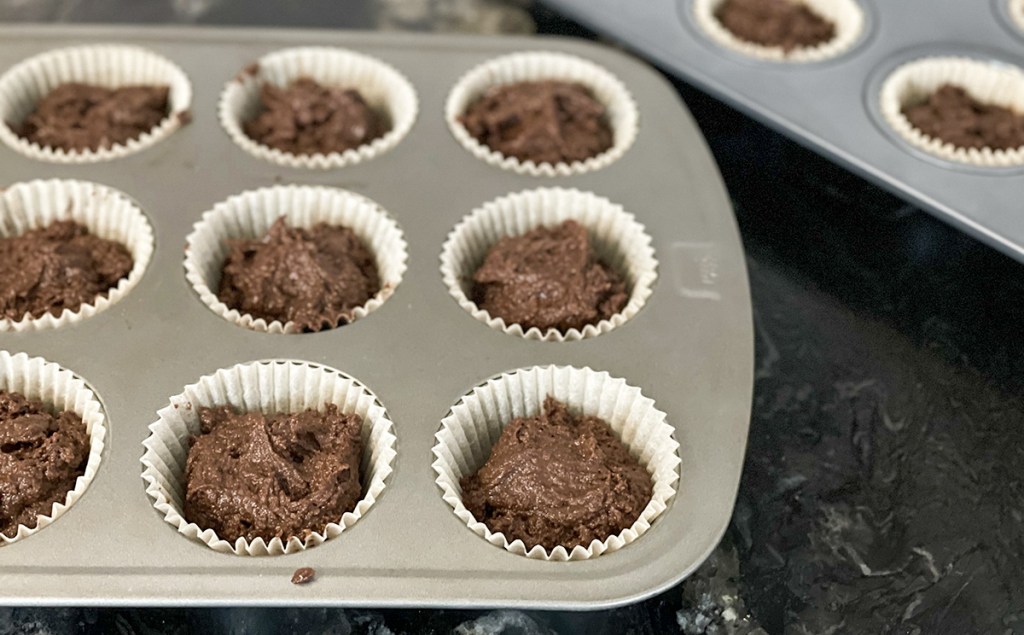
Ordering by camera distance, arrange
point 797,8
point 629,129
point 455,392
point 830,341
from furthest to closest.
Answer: point 797,8, point 629,129, point 830,341, point 455,392

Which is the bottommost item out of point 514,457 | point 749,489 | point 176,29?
point 749,489

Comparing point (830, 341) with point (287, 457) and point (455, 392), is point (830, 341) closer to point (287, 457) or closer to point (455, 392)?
point (455, 392)

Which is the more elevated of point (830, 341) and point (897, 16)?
point (897, 16)

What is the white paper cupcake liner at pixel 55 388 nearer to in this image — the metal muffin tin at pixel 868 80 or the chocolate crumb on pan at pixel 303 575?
the chocolate crumb on pan at pixel 303 575

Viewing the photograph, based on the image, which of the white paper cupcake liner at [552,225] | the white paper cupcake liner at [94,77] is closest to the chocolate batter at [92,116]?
→ the white paper cupcake liner at [94,77]

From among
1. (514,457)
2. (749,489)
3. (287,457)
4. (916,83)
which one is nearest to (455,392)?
(514,457)
